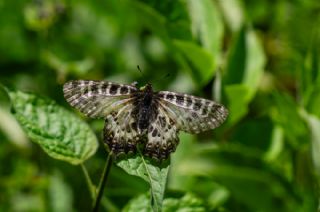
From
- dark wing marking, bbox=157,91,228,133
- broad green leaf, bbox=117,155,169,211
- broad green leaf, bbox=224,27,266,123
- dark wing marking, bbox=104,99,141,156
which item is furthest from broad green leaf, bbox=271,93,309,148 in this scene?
broad green leaf, bbox=117,155,169,211

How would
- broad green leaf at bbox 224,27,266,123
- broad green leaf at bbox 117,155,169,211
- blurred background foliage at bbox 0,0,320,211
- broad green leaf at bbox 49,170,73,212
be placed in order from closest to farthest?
broad green leaf at bbox 117,155,169,211 → blurred background foliage at bbox 0,0,320,211 → broad green leaf at bbox 224,27,266,123 → broad green leaf at bbox 49,170,73,212

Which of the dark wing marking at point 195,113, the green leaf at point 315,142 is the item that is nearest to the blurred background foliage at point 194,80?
the green leaf at point 315,142

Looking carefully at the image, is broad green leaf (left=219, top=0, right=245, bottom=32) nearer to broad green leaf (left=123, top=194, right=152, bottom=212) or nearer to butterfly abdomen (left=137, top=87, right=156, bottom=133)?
butterfly abdomen (left=137, top=87, right=156, bottom=133)

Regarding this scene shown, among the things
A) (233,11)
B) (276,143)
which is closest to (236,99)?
(276,143)

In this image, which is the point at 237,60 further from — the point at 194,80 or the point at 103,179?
the point at 103,179

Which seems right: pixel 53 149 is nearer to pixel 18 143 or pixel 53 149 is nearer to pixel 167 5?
pixel 167 5

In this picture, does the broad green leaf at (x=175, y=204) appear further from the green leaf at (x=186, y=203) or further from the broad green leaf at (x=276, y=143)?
the broad green leaf at (x=276, y=143)
